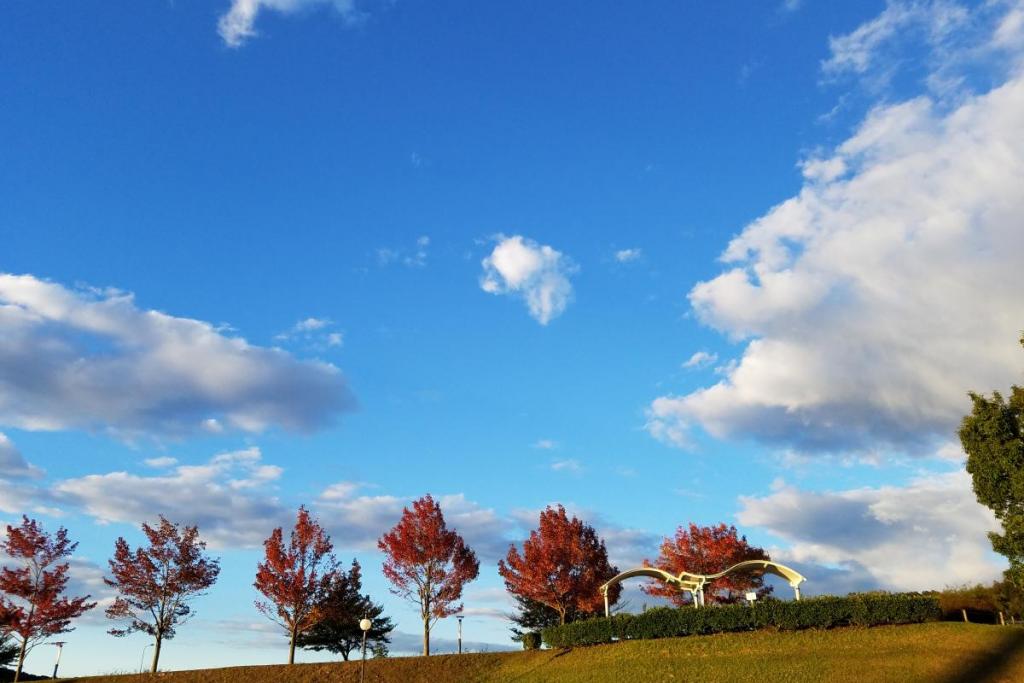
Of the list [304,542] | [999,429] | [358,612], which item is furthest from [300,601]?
[999,429]

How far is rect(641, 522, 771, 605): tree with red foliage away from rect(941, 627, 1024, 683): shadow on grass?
20689 millimetres

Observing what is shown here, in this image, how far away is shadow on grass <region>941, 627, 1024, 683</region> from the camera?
3059cm

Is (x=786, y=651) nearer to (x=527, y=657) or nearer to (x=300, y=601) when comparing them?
(x=527, y=657)

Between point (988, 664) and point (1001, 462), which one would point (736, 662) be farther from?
point (1001, 462)

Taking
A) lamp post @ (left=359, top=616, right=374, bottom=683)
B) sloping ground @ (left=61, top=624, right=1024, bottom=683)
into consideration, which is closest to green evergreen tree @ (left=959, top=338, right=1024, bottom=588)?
sloping ground @ (left=61, top=624, right=1024, bottom=683)

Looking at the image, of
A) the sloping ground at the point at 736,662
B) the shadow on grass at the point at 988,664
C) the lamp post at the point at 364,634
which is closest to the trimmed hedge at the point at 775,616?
the sloping ground at the point at 736,662

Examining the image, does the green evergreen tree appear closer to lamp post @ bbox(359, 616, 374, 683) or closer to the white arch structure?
the white arch structure

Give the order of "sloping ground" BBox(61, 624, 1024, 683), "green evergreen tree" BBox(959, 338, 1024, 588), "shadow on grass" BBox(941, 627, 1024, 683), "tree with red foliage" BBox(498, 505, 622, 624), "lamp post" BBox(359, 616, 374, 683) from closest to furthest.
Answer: "shadow on grass" BBox(941, 627, 1024, 683) < "sloping ground" BBox(61, 624, 1024, 683) < "lamp post" BBox(359, 616, 374, 683) < "green evergreen tree" BBox(959, 338, 1024, 588) < "tree with red foliage" BBox(498, 505, 622, 624)

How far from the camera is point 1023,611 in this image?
41094 mm

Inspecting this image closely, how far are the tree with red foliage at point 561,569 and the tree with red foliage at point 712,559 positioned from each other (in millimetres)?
5532

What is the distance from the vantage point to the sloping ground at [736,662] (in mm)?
32156

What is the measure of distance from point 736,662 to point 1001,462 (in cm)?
1698

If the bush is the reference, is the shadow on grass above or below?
below

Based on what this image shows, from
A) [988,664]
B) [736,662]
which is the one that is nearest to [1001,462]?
[988,664]
